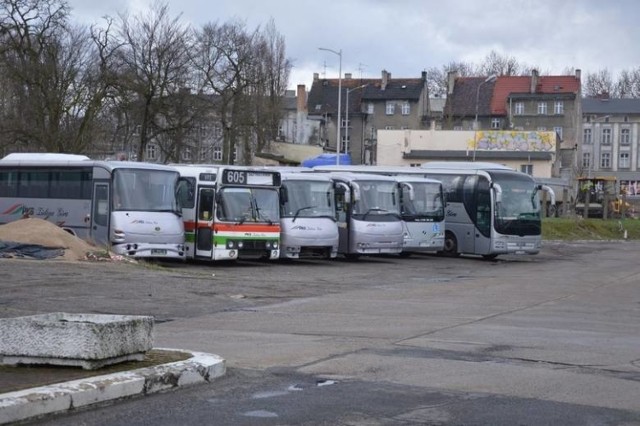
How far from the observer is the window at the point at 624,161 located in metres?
123

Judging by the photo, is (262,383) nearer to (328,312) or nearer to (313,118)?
(328,312)

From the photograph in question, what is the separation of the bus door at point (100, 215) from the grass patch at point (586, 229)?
32.3 metres

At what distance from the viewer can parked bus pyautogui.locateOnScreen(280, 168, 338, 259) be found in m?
30.3

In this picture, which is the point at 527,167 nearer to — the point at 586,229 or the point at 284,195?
the point at 586,229

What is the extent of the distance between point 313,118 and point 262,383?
289 feet

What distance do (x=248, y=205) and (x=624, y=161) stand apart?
103 metres

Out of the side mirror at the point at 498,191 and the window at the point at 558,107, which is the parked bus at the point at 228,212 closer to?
the side mirror at the point at 498,191

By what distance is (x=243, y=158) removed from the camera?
66250 millimetres

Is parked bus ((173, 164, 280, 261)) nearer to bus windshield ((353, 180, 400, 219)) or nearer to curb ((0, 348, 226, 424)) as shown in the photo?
bus windshield ((353, 180, 400, 219))

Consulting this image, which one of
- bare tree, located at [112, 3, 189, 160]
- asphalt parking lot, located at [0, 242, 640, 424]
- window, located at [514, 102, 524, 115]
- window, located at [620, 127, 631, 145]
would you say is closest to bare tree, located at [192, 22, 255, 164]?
bare tree, located at [112, 3, 189, 160]

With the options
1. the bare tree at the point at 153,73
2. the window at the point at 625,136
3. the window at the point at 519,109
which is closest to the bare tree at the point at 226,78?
the bare tree at the point at 153,73

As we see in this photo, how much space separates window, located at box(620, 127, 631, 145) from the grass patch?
201 feet

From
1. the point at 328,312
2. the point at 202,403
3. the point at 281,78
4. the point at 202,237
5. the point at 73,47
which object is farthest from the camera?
the point at 281,78

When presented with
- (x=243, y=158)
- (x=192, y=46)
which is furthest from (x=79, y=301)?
(x=243, y=158)
